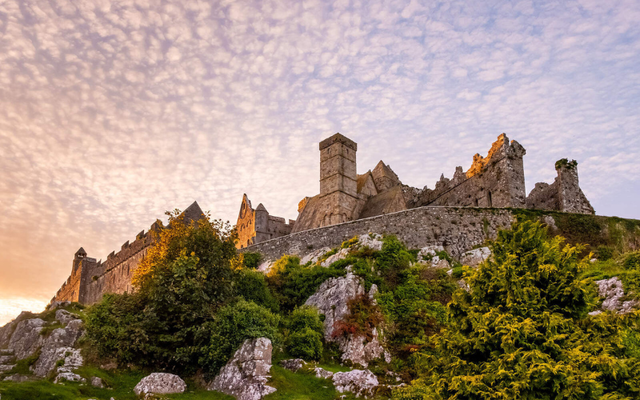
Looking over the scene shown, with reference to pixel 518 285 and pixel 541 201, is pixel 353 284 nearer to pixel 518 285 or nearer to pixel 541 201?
pixel 518 285

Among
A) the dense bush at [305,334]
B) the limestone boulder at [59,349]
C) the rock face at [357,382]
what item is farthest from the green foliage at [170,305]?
the rock face at [357,382]

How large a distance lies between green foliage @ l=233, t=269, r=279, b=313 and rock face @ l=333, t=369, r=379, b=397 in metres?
7.71

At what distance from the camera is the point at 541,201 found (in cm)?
Answer: 4181

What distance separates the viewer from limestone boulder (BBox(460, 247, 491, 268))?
33.4 meters

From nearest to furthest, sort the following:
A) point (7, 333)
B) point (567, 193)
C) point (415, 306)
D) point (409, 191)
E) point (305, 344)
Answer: point (305, 344) → point (415, 306) → point (7, 333) → point (567, 193) → point (409, 191)

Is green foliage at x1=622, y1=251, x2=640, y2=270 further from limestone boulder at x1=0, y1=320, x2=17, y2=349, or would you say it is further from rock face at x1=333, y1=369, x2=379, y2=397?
limestone boulder at x1=0, y1=320, x2=17, y2=349

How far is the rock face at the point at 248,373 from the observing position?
2086 cm

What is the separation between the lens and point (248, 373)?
854 inches

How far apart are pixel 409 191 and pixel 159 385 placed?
33991mm

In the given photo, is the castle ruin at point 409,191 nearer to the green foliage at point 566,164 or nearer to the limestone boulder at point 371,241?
the green foliage at point 566,164

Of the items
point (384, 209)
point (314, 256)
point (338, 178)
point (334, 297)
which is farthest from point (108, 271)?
point (334, 297)

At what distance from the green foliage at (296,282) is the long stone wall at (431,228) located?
558cm

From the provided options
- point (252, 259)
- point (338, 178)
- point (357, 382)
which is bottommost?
point (357, 382)

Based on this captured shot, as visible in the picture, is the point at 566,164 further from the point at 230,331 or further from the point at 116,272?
the point at 116,272
